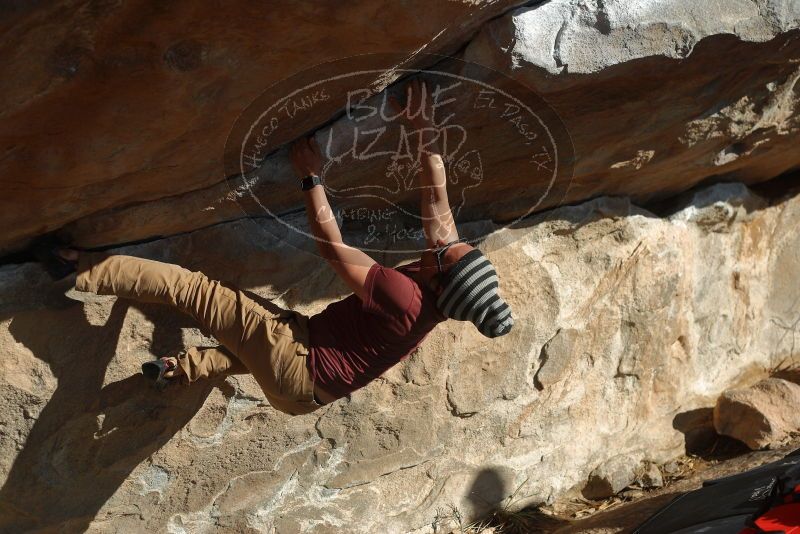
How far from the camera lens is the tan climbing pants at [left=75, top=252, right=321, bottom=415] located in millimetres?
2531

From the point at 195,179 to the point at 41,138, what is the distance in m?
0.52

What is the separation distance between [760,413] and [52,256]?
123 inches

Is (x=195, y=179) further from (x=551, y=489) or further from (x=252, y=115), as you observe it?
(x=551, y=489)

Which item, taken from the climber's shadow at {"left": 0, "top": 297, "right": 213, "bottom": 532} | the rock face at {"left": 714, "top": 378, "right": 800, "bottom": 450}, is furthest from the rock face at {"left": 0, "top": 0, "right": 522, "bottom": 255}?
the rock face at {"left": 714, "top": 378, "right": 800, "bottom": 450}

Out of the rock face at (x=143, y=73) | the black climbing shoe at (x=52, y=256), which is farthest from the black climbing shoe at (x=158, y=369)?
the rock face at (x=143, y=73)

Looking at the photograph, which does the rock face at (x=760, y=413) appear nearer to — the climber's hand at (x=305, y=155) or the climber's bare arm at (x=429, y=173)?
the climber's bare arm at (x=429, y=173)

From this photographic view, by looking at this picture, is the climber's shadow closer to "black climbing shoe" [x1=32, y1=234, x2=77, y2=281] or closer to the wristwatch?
"black climbing shoe" [x1=32, y1=234, x2=77, y2=281]

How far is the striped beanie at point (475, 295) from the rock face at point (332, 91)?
497mm

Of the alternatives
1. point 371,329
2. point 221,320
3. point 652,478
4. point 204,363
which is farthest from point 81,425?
point 652,478

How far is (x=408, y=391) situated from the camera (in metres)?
3.16

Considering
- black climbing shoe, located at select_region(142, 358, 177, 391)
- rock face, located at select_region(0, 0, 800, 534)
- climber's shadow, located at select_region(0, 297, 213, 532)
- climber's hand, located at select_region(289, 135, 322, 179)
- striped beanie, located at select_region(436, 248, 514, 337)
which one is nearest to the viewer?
rock face, located at select_region(0, 0, 800, 534)

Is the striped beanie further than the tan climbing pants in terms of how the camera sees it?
No

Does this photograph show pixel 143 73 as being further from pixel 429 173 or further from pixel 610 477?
pixel 610 477

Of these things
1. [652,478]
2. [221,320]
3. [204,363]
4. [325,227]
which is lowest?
[652,478]
